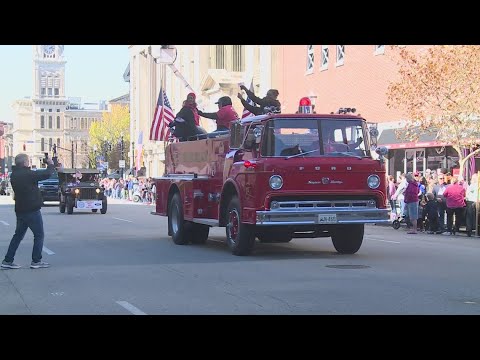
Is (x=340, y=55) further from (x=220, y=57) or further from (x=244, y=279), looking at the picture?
(x=244, y=279)

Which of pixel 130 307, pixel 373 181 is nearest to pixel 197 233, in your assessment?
pixel 373 181

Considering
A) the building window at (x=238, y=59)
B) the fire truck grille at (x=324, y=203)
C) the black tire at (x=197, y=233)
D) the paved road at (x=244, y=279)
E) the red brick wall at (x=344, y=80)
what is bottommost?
the paved road at (x=244, y=279)

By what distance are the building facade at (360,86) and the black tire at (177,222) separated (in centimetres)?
1281

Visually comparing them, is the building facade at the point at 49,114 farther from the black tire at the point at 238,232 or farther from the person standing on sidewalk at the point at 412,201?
the black tire at the point at 238,232

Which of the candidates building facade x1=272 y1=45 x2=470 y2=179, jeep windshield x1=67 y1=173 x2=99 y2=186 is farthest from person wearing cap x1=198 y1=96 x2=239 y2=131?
jeep windshield x1=67 y1=173 x2=99 y2=186

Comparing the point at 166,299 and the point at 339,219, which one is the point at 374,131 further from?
the point at 166,299

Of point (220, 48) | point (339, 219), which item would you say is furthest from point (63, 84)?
point (339, 219)

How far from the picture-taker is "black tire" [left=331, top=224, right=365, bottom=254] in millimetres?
15544

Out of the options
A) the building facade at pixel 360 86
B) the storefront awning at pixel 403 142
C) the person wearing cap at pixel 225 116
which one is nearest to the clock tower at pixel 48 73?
the building facade at pixel 360 86

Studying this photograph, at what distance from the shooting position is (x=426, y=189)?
85.7 ft

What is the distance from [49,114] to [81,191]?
135 m

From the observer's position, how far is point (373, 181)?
14586mm

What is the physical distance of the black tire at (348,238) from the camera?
51.0ft

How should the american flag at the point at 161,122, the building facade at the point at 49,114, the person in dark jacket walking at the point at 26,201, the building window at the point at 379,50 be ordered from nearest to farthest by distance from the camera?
the person in dark jacket walking at the point at 26,201
the american flag at the point at 161,122
the building window at the point at 379,50
the building facade at the point at 49,114
